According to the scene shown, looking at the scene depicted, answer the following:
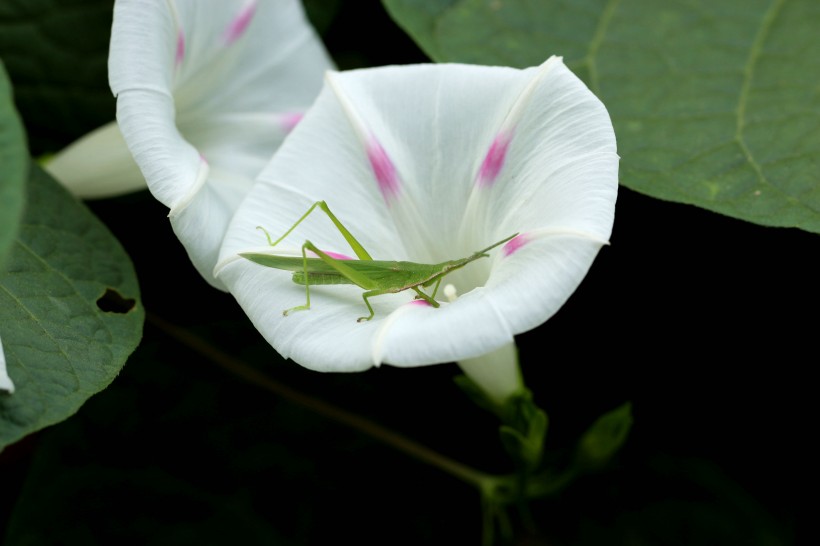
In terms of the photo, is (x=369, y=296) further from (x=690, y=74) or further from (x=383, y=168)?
(x=690, y=74)

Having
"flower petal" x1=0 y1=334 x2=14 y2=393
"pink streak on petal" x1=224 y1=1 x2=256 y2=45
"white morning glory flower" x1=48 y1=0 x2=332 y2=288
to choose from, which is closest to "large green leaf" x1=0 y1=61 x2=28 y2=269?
"flower petal" x1=0 y1=334 x2=14 y2=393

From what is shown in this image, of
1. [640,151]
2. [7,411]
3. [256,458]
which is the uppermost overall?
[7,411]

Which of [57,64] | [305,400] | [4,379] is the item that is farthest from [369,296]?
[57,64]

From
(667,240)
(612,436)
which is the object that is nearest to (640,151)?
(667,240)

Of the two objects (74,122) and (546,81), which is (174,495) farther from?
(546,81)

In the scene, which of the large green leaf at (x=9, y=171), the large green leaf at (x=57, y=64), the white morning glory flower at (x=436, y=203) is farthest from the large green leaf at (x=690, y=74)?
the large green leaf at (x=9, y=171)

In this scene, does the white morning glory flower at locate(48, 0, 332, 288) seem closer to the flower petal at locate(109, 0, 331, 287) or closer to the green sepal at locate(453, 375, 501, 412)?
the flower petal at locate(109, 0, 331, 287)
